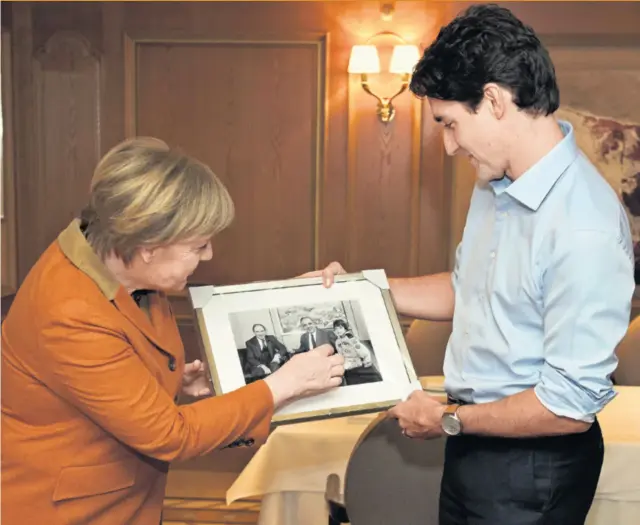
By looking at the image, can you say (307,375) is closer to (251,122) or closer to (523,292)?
(523,292)

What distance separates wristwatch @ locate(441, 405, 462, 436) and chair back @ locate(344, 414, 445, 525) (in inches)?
16.0

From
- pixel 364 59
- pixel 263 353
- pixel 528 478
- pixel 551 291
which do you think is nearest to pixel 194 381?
pixel 263 353

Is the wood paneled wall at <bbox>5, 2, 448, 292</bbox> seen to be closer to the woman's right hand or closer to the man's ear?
the woman's right hand

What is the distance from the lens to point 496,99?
1540 millimetres

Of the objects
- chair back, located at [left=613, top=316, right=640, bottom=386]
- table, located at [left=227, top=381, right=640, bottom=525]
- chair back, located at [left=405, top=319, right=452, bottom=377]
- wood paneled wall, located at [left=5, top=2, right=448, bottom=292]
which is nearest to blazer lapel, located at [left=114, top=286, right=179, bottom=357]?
table, located at [left=227, top=381, right=640, bottom=525]

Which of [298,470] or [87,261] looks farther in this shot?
[298,470]

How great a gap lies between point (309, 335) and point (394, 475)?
45 centimetres

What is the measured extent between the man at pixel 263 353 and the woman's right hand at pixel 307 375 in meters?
0.03

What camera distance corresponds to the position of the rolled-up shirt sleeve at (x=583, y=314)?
1452mm

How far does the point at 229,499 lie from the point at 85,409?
1.04 meters

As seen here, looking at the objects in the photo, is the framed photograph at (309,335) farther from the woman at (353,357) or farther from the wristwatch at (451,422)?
the wristwatch at (451,422)

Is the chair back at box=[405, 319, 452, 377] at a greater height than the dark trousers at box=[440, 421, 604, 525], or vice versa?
the dark trousers at box=[440, 421, 604, 525]

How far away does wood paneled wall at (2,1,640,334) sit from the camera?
477 cm

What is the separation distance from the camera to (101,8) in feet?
15.8
